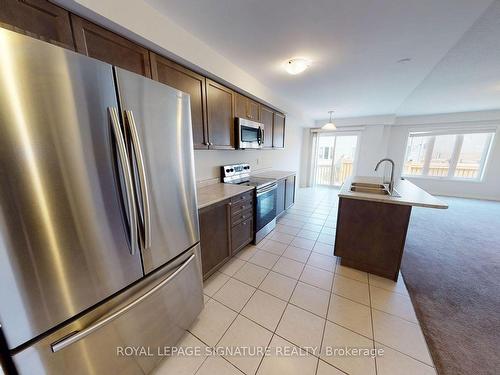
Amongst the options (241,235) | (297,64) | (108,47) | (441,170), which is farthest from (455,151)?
(108,47)

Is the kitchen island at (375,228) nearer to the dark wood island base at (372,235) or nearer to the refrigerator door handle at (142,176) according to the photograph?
the dark wood island base at (372,235)

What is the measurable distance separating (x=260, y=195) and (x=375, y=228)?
1.38 metres

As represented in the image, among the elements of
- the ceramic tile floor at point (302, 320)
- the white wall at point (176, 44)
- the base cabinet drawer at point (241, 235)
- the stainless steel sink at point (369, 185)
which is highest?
the white wall at point (176, 44)

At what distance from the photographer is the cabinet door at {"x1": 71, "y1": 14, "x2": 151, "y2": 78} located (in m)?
1.12

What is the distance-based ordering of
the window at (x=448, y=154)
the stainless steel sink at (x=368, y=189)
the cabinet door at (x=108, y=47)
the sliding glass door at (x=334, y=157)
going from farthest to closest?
the sliding glass door at (x=334, y=157) < the window at (x=448, y=154) < the stainless steel sink at (x=368, y=189) < the cabinet door at (x=108, y=47)

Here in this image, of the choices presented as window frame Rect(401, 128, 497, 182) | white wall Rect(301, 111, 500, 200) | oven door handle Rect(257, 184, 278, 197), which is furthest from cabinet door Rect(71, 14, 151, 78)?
window frame Rect(401, 128, 497, 182)

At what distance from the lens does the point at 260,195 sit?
102 inches

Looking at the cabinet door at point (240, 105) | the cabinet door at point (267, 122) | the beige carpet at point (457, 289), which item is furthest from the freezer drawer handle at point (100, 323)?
the cabinet door at point (267, 122)

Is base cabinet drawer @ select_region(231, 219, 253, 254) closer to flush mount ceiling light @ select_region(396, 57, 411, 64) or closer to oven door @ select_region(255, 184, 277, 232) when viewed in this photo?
oven door @ select_region(255, 184, 277, 232)

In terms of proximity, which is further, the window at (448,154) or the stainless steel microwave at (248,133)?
the window at (448,154)

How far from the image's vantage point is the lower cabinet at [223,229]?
1786 mm

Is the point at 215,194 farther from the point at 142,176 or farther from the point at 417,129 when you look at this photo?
the point at 417,129

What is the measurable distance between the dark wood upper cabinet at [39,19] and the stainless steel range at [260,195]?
1.91 m

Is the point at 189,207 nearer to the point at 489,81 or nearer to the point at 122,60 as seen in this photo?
the point at 122,60
